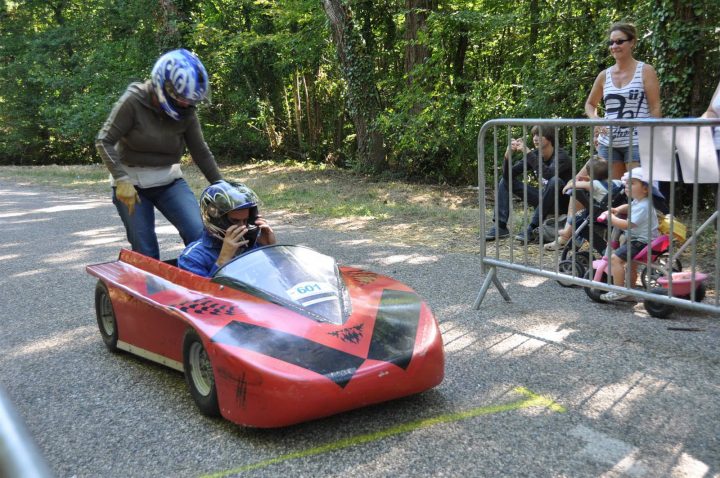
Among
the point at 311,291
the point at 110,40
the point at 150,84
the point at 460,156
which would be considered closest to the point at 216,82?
the point at 110,40

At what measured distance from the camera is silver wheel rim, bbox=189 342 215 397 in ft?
12.4

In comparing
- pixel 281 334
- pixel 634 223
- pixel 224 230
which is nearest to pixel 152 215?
pixel 224 230

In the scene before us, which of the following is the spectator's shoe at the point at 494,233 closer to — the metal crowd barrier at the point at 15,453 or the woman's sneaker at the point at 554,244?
the woman's sneaker at the point at 554,244

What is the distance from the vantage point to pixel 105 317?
512 centimetres

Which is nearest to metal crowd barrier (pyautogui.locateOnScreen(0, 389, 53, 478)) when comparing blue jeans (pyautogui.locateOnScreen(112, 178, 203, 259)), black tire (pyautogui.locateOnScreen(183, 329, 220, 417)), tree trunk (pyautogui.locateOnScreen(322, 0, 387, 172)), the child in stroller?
black tire (pyautogui.locateOnScreen(183, 329, 220, 417))

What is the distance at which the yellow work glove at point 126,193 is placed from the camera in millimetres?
4969

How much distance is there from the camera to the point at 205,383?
3848mm

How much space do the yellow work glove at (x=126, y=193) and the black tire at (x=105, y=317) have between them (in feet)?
1.91

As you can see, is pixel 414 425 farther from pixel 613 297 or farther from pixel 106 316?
pixel 613 297

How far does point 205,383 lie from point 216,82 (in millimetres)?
21382

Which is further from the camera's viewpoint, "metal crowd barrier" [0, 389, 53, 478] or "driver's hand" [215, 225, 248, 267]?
"driver's hand" [215, 225, 248, 267]

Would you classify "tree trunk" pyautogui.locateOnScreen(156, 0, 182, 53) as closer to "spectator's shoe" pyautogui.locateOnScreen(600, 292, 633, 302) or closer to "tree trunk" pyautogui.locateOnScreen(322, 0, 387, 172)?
"tree trunk" pyautogui.locateOnScreen(322, 0, 387, 172)

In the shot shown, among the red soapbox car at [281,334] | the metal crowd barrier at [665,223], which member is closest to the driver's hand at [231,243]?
the red soapbox car at [281,334]

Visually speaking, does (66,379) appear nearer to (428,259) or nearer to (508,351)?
(508,351)
